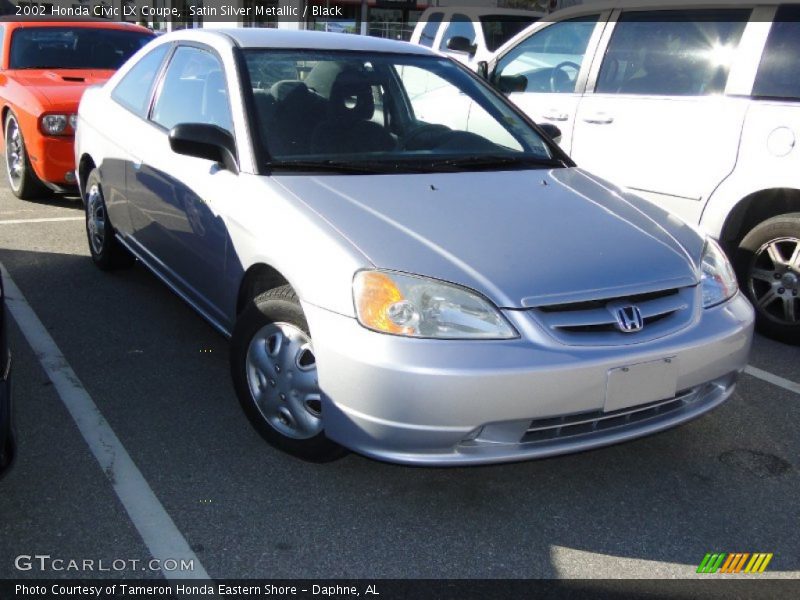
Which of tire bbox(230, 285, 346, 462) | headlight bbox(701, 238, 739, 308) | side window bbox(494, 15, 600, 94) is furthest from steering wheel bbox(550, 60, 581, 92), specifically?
tire bbox(230, 285, 346, 462)

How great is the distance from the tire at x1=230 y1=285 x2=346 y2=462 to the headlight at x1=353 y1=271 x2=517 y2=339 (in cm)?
34

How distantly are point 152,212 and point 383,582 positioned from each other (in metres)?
2.48

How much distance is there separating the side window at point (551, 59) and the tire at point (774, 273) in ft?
5.38

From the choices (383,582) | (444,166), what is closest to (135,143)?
(444,166)

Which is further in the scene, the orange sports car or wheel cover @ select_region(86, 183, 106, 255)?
the orange sports car

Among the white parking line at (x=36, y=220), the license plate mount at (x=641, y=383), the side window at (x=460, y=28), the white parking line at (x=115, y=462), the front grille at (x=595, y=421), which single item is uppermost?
the side window at (x=460, y=28)

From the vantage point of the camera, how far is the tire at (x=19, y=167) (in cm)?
720

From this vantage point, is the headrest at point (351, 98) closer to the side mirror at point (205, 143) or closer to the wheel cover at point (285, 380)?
the side mirror at point (205, 143)

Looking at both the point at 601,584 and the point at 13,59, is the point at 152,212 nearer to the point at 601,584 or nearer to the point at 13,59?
the point at 601,584

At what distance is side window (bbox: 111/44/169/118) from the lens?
4789 mm

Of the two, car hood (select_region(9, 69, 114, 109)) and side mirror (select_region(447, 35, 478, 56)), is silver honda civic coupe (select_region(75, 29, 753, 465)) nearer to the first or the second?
car hood (select_region(9, 69, 114, 109))

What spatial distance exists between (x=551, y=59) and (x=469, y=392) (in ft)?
12.9

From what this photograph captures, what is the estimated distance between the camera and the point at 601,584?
8.86 ft

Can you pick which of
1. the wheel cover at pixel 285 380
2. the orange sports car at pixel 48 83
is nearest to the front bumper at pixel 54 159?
the orange sports car at pixel 48 83
